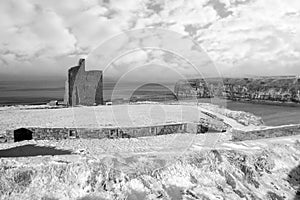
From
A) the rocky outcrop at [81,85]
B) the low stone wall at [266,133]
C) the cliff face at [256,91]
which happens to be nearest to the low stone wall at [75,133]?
the low stone wall at [266,133]

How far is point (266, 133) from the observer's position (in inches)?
541

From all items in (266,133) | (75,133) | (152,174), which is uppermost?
(75,133)

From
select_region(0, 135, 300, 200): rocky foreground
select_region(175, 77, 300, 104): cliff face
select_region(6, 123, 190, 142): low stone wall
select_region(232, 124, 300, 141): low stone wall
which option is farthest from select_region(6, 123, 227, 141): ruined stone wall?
select_region(175, 77, 300, 104): cliff face

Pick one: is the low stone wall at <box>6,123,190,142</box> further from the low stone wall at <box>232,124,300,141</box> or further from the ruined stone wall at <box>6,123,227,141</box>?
the low stone wall at <box>232,124,300,141</box>

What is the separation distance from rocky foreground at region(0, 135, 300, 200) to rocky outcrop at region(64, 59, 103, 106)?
11.9 meters

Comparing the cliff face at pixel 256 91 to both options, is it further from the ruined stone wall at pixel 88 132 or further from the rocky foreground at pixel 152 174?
the rocky foreground at pixel 152 174

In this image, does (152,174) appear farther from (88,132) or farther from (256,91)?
(256,91)

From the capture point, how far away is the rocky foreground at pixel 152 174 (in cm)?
755

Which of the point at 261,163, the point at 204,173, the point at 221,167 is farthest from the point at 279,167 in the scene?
the point at 204,173

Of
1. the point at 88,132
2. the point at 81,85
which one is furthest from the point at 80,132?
the point at 81,85

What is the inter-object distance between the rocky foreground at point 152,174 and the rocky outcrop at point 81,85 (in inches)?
468

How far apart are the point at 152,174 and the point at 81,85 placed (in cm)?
1636

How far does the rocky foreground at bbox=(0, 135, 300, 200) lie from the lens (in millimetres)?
7551

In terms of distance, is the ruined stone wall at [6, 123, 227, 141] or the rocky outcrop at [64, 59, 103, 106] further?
the rocky outcrop at [64, 59, 103, 106]
